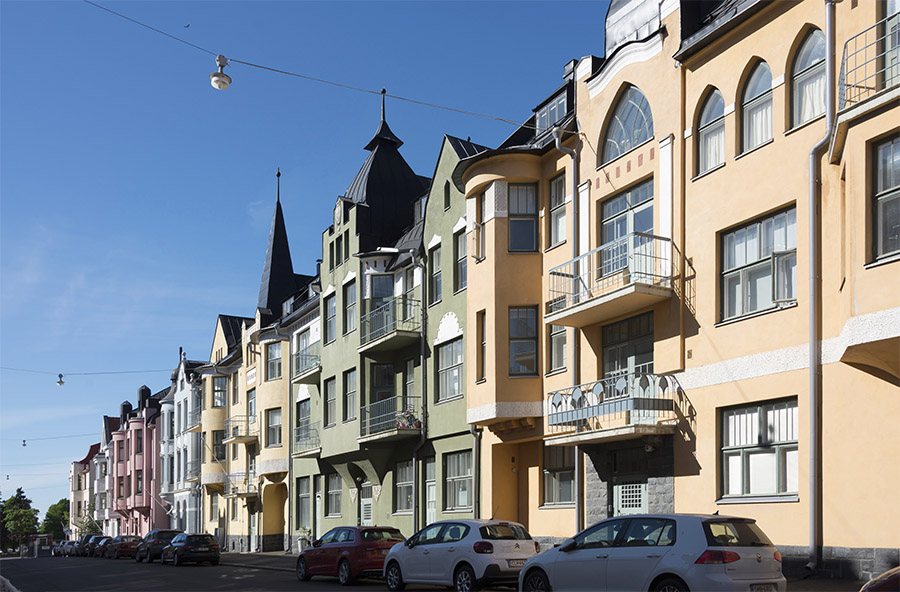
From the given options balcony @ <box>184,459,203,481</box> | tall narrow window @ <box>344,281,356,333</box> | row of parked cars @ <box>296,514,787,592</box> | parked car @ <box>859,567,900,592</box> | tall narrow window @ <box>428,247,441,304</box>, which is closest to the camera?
parked car @ <box>859,567,900,592</box>

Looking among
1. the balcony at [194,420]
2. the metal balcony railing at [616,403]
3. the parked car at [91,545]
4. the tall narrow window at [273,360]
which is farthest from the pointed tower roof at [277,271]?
the metal balcony railing at [616,403]

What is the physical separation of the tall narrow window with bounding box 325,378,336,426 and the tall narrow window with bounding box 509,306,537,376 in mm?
13668

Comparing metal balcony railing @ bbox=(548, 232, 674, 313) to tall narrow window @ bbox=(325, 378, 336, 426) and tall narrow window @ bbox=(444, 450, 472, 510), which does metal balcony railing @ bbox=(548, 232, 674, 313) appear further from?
tall narrow window @ bbox=(325, 378, 336, 426)

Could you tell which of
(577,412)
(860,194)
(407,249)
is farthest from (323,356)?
(860,194)

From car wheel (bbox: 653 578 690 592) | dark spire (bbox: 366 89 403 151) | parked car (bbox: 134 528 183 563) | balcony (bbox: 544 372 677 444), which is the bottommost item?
parked car (bbox: 134 528 183 563)

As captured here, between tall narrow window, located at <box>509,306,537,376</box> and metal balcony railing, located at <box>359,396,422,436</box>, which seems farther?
metal balcony railing, located at <box>359,396,422,436</box>

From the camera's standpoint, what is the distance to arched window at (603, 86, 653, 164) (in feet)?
72.1

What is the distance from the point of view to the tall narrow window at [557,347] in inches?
963

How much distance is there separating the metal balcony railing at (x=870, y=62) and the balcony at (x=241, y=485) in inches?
1485

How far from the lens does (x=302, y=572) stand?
2480cm

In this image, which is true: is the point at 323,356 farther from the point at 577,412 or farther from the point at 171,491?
the point at 171,491

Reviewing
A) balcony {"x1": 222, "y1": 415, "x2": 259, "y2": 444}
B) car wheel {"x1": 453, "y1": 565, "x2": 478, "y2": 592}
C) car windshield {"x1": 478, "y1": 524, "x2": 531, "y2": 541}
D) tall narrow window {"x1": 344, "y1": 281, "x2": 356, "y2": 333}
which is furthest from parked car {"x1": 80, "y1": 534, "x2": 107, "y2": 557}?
car windshield {"x1": 478, "y1": 524, "x2": 531, "y2": 541}

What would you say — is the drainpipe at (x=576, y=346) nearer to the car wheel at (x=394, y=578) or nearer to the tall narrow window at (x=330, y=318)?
the car wheel at (x=394, y=578)

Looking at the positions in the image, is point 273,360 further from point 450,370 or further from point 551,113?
point 551,113
